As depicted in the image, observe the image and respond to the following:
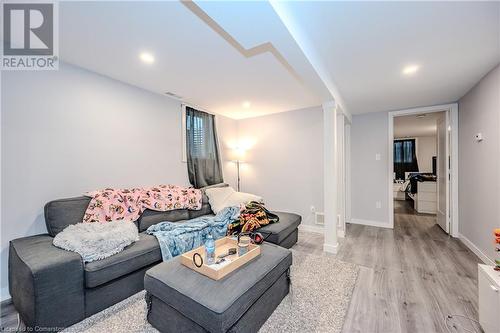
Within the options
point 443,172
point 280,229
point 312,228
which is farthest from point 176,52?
point 443,172

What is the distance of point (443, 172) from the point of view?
3.83 meters

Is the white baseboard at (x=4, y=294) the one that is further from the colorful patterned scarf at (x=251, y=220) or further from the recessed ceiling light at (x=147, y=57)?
the recessed ceiling light at (x=147, y=57)

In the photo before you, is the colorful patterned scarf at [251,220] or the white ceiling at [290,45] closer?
the white ceiling at [290,45]

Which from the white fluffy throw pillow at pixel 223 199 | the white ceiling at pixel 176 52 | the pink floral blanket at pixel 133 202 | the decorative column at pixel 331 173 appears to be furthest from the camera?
the white fluffy throw pillow at pixel 223 199

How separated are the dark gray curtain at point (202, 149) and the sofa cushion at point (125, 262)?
1.67 metres

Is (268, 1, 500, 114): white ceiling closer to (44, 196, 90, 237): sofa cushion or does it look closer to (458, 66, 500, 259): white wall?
(458, 66, 500, 259): white wall

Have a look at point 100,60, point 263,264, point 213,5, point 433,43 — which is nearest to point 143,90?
point 100,60

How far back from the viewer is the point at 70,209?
2.07 metres

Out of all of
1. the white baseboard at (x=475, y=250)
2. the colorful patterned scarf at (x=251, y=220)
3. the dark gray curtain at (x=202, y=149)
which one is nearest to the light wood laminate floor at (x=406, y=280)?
the white baseboard at (x=475, y=250)

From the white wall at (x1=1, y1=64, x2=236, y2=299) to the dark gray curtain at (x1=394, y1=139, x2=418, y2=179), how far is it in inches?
338

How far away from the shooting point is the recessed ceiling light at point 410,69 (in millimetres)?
2273

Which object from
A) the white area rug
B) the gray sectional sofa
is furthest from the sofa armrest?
the white area rug

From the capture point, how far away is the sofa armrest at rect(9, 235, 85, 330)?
1400 millimetres

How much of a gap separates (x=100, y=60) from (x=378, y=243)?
14.1ft
